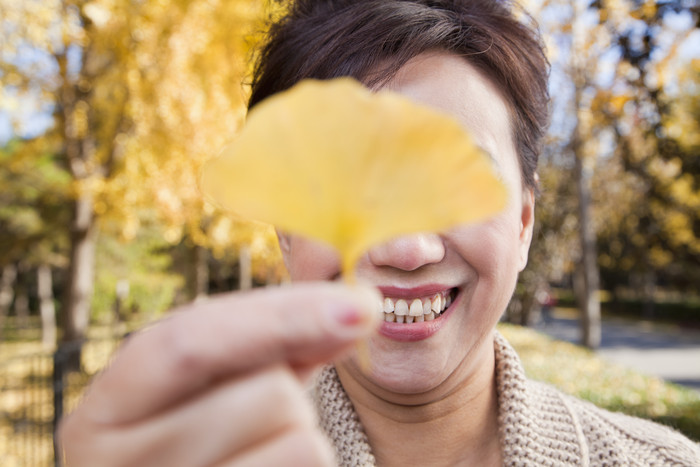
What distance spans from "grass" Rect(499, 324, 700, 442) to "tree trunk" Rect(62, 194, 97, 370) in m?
7.26

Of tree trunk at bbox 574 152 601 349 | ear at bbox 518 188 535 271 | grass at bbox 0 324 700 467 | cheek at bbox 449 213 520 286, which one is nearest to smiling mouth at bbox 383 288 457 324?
cheek at bbox 449 213 520 286

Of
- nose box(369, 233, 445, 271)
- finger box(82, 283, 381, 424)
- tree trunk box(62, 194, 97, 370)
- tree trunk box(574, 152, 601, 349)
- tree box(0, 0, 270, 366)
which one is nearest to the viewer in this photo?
finger box(82, 283, 381, 424)

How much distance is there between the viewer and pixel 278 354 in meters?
0.45

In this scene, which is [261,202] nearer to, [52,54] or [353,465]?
[353,465]

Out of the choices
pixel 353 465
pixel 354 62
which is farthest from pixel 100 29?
pixel 353 465

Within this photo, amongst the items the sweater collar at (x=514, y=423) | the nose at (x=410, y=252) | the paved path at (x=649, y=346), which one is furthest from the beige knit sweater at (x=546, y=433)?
the paved path at (x=649, y=346)

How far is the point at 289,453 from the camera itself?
0.45m

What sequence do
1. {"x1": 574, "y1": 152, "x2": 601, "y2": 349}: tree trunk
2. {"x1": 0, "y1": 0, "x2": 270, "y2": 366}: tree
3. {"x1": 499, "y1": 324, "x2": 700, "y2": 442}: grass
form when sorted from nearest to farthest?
{"x1": 499, "y1": 324, "x2": 700, "y2": 442}: grass < {"x1": 0, "y1": 0, "x2": 270, "y2": 366}: tree < {"x1": 574, "y1": 152, "x2": 601, "y2": 349}: tree trunk

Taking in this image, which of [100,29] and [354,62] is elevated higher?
[100,29]

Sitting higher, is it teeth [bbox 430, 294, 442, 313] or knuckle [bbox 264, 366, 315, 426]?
knuckle [bbox 264, 366, 315, 426]

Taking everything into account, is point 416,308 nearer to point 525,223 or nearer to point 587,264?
point 525,223

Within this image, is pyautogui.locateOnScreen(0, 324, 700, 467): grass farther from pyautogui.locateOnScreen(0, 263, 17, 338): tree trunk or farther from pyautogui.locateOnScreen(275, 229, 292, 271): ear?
pyautogui.locateOnScreen(0, 263, 17, 338): tree trunk

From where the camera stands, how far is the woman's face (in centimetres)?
101

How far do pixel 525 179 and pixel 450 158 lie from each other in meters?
0.93
